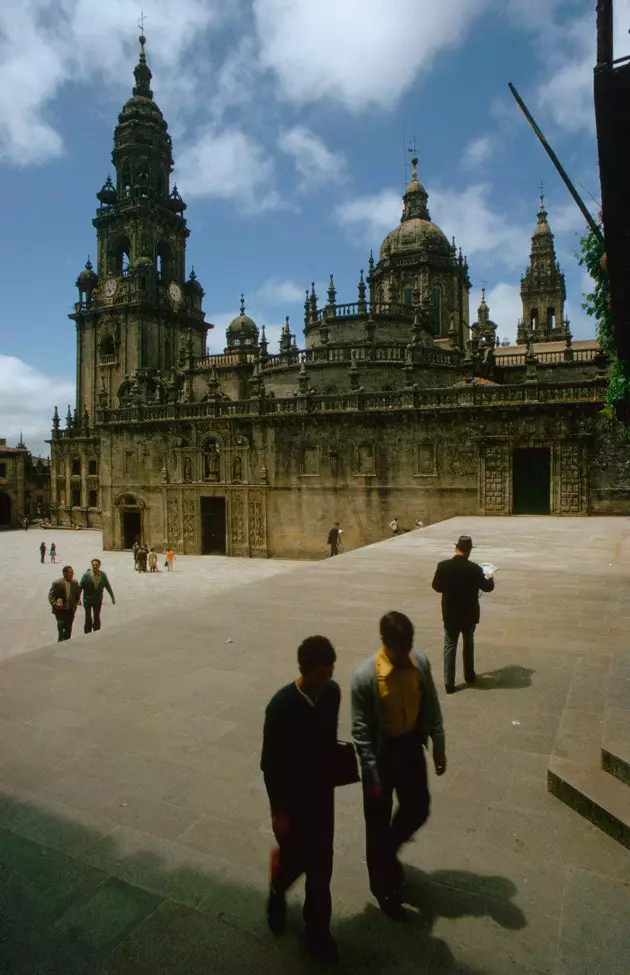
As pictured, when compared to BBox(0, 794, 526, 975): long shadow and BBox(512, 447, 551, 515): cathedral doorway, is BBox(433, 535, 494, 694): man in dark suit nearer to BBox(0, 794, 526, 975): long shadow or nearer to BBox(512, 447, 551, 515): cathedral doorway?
BBox(0, 794, 526, 975): long shadow

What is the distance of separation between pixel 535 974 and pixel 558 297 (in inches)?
2721

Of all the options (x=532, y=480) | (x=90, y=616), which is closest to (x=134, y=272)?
(x=532, y=480)

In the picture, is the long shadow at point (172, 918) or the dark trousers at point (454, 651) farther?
the dark trousers at point (454, 651)

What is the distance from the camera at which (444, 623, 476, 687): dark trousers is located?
5366mm

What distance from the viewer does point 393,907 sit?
2.81m

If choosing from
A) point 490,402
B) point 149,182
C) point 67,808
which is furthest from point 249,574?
point 149,182

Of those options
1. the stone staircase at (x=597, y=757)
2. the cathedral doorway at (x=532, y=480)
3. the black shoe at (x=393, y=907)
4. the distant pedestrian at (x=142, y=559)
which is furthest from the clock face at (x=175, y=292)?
the black shoe at (x=393, y=907)

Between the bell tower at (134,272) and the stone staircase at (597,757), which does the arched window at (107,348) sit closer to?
the bell tower at (134,272)

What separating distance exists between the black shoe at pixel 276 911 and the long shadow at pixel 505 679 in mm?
3160

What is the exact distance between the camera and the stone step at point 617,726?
362 cm

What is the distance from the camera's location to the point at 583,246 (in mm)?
12039

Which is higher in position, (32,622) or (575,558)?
(575,558)

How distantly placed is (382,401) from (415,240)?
2273cm

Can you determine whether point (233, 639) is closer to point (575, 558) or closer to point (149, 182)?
point (575, 558)
